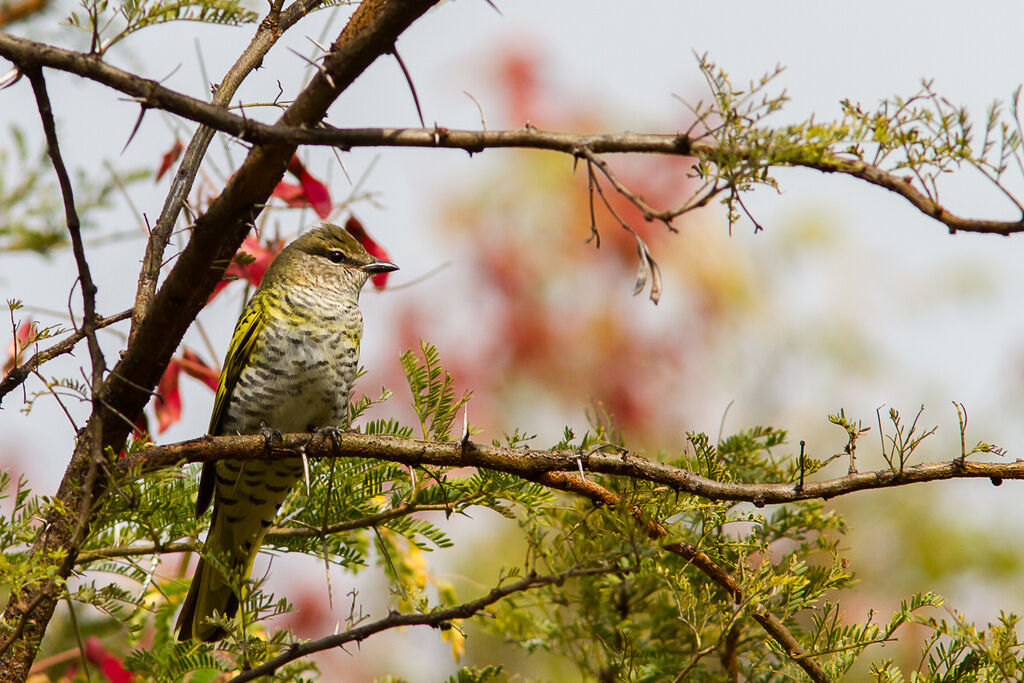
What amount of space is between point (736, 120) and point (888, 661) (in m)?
1.46

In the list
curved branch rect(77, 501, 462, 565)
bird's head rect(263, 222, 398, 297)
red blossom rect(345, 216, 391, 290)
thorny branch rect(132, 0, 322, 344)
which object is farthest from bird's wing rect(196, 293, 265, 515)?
thorny branch rect(132, 0, 322, 344)

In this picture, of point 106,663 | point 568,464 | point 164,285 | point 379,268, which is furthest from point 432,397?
point 379,268

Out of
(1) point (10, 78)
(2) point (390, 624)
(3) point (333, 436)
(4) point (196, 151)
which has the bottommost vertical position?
(2) point (390, 624)

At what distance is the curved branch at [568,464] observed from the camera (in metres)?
2.18

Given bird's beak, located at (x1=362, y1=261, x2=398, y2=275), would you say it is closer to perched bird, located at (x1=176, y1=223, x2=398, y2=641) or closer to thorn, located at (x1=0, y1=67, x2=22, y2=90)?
perched bird, located at (x1=176, y1=223, x2=398, y2=641)

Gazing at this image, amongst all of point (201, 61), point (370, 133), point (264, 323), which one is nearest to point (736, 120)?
point (370, 133)

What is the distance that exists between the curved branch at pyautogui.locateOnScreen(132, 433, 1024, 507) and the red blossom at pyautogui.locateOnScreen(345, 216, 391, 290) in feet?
4.40

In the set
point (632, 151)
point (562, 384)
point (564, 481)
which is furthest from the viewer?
point (562, 384)

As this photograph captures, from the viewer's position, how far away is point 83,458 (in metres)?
2.35

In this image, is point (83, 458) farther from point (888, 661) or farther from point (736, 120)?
point (888, 661)

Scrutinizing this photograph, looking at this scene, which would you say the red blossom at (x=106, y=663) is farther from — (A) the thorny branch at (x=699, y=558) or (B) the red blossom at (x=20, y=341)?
(A) the thorny branch at (x=699, y=558)

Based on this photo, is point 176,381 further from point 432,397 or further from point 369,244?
point 432,397

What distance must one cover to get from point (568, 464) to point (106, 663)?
71.4 inches

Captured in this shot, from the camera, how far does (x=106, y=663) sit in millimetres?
3010
